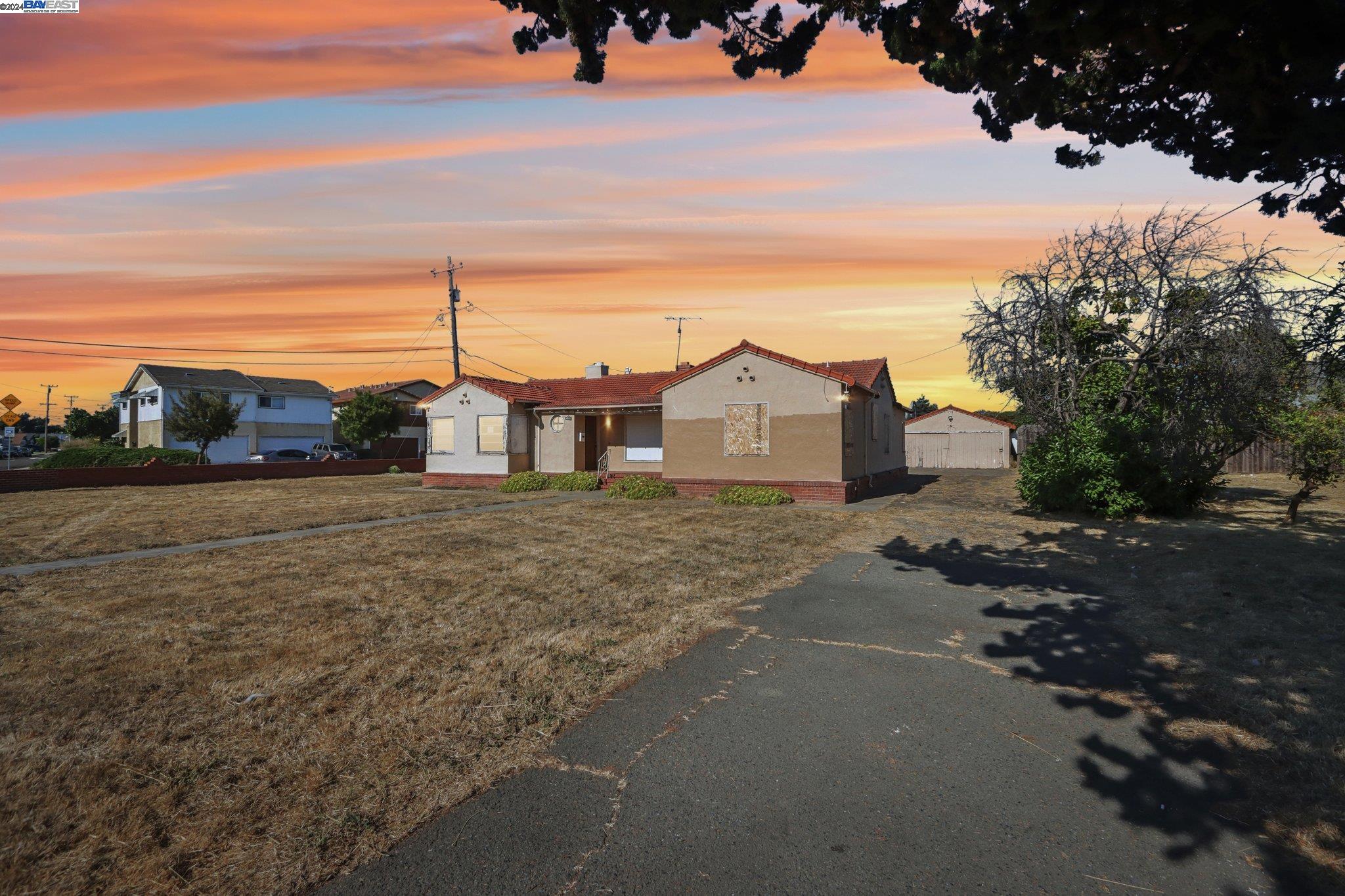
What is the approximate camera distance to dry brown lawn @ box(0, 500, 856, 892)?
328 centimetres

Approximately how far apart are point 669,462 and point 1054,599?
46.3 ft

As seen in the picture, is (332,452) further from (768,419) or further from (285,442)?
(768,419)

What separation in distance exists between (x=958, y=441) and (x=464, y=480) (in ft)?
96.9

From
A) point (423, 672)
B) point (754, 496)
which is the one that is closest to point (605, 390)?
point (754, 496)

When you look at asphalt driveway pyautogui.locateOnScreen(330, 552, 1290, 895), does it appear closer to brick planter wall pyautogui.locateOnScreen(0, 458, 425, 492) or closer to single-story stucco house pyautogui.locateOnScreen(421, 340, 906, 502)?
single-story stucco house pyautogui.locateOnScreen(421, 340, 906, 502)

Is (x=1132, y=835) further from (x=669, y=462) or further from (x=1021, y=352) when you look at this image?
(x=669, y=462)

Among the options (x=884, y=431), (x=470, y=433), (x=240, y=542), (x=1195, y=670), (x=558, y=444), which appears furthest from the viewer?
(x=884, y=431)

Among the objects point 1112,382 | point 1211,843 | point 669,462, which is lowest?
point 1211,843

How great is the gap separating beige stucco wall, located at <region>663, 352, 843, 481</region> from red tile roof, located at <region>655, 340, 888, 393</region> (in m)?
0.14

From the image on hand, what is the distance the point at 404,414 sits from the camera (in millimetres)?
49219

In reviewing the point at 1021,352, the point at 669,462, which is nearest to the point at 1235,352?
the point at 1021,352

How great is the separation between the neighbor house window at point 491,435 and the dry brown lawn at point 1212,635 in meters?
15.4

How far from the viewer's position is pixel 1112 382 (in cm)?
1496

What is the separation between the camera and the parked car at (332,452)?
1875 inches
